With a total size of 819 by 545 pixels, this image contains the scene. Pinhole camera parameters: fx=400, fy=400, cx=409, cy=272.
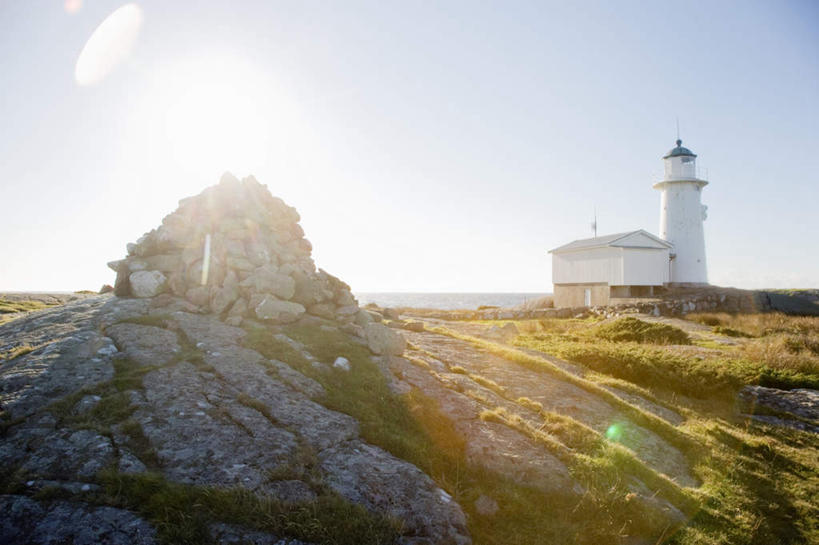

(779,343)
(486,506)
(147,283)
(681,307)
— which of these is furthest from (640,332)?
(147,283)

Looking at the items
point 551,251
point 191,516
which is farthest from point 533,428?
point 551,251

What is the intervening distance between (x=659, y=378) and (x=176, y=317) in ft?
68.6

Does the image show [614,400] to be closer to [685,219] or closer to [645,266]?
[645,266]

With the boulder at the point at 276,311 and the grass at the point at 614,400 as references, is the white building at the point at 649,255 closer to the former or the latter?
the grass at the point at 614,400

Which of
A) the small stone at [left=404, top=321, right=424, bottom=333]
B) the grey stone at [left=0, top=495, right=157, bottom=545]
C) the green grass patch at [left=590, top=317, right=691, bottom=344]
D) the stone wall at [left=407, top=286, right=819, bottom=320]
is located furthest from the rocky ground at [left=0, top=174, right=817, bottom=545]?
the stone wall at [left=407, top=286, right=819, bottom=320]

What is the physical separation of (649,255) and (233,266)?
155ft

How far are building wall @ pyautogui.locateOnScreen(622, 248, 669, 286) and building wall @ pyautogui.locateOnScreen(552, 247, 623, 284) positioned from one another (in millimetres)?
792

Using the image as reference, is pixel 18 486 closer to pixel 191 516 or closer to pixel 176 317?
pixel 191 516

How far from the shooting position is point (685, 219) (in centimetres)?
5253

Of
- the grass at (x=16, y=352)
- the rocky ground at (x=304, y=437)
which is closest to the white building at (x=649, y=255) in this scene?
the rocky ground at (x=304, y=437)

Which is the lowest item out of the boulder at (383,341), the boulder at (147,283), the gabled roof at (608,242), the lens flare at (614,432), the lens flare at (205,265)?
the lens flare at (614,432)

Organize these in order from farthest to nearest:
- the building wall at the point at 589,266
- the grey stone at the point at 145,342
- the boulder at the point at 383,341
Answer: the building wall at the point at 589,266 < the boulder at the point at 383,341 < the grey stone at the point at 145,342

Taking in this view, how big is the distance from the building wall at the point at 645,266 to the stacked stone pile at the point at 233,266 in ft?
125

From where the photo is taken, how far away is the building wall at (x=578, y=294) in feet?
158
